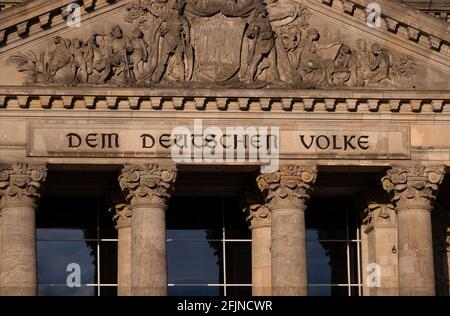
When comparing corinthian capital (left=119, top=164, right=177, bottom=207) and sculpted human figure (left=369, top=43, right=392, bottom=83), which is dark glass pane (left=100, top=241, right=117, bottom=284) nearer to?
corinthian capital (left=119, top=164, right=177, bottom=207)

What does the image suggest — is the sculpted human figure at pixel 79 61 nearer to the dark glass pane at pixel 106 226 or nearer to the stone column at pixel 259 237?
the dark glass pane at pixel 106 226

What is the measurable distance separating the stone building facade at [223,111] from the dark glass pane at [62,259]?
2218 mm

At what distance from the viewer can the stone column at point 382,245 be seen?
63438 mm

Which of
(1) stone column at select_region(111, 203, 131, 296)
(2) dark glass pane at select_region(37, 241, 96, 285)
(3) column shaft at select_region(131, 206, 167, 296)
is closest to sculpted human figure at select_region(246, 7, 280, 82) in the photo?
(3) column shaft at select_region(131, 206, 167, 296)

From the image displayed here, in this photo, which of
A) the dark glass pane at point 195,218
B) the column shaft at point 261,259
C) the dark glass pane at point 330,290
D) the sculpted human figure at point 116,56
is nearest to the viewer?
the sculpted human figure at point 116,56

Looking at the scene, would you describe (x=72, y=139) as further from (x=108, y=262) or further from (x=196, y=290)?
(x=196, y=290)

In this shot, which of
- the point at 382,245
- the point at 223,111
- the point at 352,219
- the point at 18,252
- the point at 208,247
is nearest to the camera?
the point at 18,252

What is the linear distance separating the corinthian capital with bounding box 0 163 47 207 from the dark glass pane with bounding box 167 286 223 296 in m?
7.17

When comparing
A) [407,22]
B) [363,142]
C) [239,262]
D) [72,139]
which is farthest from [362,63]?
[72,139]

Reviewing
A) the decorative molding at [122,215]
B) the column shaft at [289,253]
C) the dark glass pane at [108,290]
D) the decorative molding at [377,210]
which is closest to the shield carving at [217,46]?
the column shaft at [289,253]

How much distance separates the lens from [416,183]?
6081 cm

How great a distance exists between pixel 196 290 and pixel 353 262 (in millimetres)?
5243

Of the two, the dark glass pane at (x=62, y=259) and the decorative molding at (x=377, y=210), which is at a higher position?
the decorative molding at (x=377, y=210)
